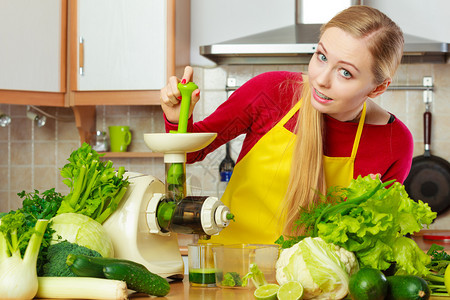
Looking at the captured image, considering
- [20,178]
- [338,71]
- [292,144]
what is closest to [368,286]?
[338,71]

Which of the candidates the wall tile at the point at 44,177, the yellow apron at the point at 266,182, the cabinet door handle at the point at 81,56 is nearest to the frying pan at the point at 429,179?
the yellow apron at the point at 266,182

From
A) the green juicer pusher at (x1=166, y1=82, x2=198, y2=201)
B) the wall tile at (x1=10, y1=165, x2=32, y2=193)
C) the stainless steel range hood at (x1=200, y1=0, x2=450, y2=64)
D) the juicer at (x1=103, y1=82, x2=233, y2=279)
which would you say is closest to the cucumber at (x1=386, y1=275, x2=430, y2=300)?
the juicer at (x1=103, y1=82, x2=233, y2=279)

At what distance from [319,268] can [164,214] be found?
34 cm

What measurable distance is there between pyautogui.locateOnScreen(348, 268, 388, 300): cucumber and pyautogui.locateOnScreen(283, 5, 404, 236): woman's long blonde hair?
0.39m

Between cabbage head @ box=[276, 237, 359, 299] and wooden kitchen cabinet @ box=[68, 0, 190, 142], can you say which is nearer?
cabbage head @ box=[276, 237, 359, 299]

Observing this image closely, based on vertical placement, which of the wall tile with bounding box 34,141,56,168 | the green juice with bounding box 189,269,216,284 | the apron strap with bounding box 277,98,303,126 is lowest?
the green juice with bounding box 189,269,216,284

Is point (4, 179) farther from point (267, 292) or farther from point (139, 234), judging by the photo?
point (267, 292)

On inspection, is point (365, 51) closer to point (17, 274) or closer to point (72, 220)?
point (72, 220)

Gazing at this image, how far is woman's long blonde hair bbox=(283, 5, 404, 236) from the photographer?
4.36ft

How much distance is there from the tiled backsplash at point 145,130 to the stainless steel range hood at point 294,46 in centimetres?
10

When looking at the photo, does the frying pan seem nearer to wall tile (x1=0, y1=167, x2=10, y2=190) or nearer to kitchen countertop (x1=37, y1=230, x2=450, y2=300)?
kitchen countertop (x1=37, y1=230, x2=450, y2=300)

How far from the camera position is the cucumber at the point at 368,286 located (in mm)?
844

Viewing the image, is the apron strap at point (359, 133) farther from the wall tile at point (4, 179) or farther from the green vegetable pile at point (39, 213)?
the wall tile at point (4, 179)

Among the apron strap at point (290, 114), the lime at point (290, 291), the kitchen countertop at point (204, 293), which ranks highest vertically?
the apron strap at point (290, 114)
